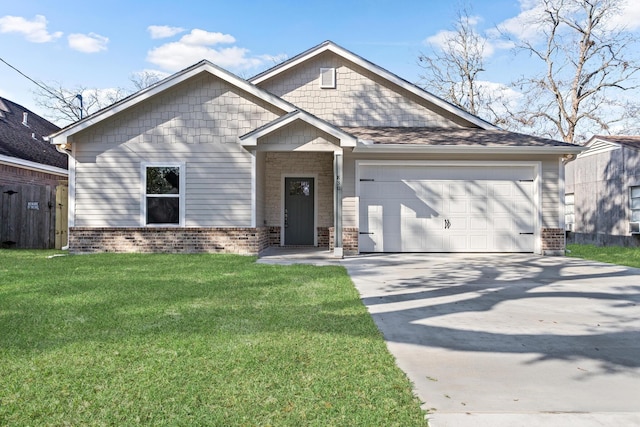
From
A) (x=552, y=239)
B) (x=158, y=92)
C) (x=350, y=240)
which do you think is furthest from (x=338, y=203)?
(x=552, y=239)

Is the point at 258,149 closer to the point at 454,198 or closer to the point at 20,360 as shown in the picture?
the point at 454,198

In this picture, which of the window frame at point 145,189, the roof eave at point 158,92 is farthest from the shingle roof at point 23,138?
the window frame at point 145,189

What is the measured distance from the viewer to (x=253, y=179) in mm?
11312

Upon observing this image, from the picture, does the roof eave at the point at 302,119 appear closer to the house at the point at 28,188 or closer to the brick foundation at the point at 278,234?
the brick foundation at the point at 278,234

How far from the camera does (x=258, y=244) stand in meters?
11.5

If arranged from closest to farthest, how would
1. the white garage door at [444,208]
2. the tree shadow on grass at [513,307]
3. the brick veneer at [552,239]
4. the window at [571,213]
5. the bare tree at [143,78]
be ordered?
the tree shadow on grass at [513,307] → the brick veneer at [552,239] → the white garage door at [444,208] → the window at [571,213] → the bare tree at [143,78]

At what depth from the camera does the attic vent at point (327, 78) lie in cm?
1377

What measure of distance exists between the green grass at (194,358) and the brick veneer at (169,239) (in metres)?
4.60

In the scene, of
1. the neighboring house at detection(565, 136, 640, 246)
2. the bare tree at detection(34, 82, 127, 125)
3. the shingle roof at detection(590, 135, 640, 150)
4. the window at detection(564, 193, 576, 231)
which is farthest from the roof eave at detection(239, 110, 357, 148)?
the bare tree at detection(34, 82, 127, 125)

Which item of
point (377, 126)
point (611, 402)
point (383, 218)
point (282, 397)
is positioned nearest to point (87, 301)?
point (282, 397)

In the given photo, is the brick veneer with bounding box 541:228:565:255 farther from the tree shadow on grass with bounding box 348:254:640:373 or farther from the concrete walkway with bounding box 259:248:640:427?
the concrete walkway with bounding box 259:248:640:427

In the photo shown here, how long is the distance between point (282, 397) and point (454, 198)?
9938 millimetres

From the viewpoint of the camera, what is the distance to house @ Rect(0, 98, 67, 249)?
12562 mm

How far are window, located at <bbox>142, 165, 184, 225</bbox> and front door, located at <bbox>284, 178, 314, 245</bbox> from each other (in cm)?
385
